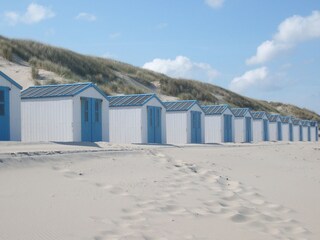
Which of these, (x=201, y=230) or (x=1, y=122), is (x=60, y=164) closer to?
(x=201, y=230)

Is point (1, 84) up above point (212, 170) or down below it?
above

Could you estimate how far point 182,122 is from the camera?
2944 centimetres

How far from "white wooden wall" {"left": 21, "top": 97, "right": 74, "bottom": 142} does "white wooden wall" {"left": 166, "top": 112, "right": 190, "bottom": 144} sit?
34.5 feet

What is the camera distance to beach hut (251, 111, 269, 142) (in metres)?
42.1

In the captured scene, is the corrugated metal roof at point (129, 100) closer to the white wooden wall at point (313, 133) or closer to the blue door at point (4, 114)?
the blue door at point (4, 114)

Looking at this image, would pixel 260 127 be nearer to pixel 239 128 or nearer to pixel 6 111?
pixel 239 128

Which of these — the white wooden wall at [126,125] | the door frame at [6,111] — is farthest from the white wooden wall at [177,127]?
the door frame at [6,111]

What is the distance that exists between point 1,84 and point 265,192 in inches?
478

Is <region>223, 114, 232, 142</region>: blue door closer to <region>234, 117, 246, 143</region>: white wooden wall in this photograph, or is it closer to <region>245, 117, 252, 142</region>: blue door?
<region>234, 117, 246, 143</region>: white wooden wall

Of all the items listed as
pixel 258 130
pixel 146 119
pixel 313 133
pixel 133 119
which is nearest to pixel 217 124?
pixel 146 119

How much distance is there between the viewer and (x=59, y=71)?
41812 millimetres

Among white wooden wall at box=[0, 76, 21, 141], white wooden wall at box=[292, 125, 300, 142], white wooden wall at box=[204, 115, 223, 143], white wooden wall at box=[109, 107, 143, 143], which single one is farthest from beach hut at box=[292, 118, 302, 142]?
white wooden wall at box=[0, 76, 21, 141]

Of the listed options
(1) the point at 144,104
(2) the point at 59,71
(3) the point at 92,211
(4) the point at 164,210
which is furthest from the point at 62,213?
(2) the point at 59,71

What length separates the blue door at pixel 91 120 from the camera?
69.3 ft
